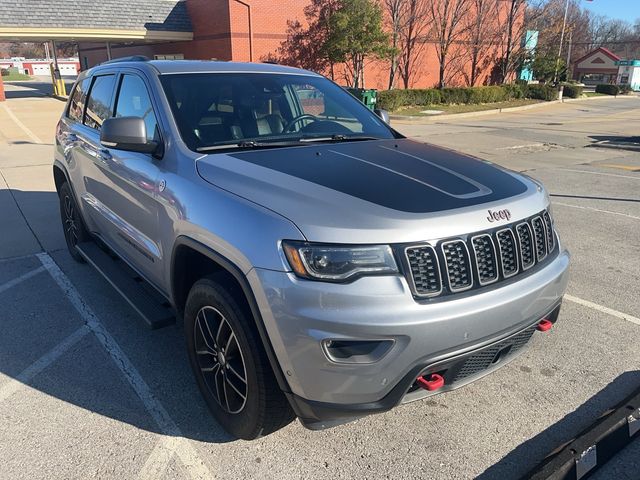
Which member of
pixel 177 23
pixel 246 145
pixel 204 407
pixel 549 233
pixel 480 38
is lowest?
pixel 204 407

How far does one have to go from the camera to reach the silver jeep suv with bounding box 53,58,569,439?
216cm

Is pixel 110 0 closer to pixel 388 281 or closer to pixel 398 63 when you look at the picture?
pixel 398 63

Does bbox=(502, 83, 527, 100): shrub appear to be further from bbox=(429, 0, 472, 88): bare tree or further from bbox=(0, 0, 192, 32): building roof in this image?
bbox=(0, 0, 192, 32): building roof

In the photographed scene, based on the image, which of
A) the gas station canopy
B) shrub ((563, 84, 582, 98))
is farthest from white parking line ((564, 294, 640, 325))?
shrub ((563, 84, 582, 98))

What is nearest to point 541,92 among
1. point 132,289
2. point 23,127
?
point 23,127

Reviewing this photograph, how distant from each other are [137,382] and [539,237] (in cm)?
253

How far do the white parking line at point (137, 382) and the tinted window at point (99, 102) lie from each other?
1484 mm

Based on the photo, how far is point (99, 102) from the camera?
4.46m

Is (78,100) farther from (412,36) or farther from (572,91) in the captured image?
(572,91)

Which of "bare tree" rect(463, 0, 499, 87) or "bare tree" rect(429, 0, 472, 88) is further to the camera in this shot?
"bare tree" rect(463, 0, 499, 87)

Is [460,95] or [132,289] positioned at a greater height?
[460,95]

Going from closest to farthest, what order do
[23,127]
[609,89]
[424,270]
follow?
[424,270] → [23,127] → [609,89]

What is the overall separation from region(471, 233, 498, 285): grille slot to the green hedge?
894 inches

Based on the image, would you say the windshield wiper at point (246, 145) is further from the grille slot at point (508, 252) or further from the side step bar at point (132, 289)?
the grille slot at point (508, 252)
